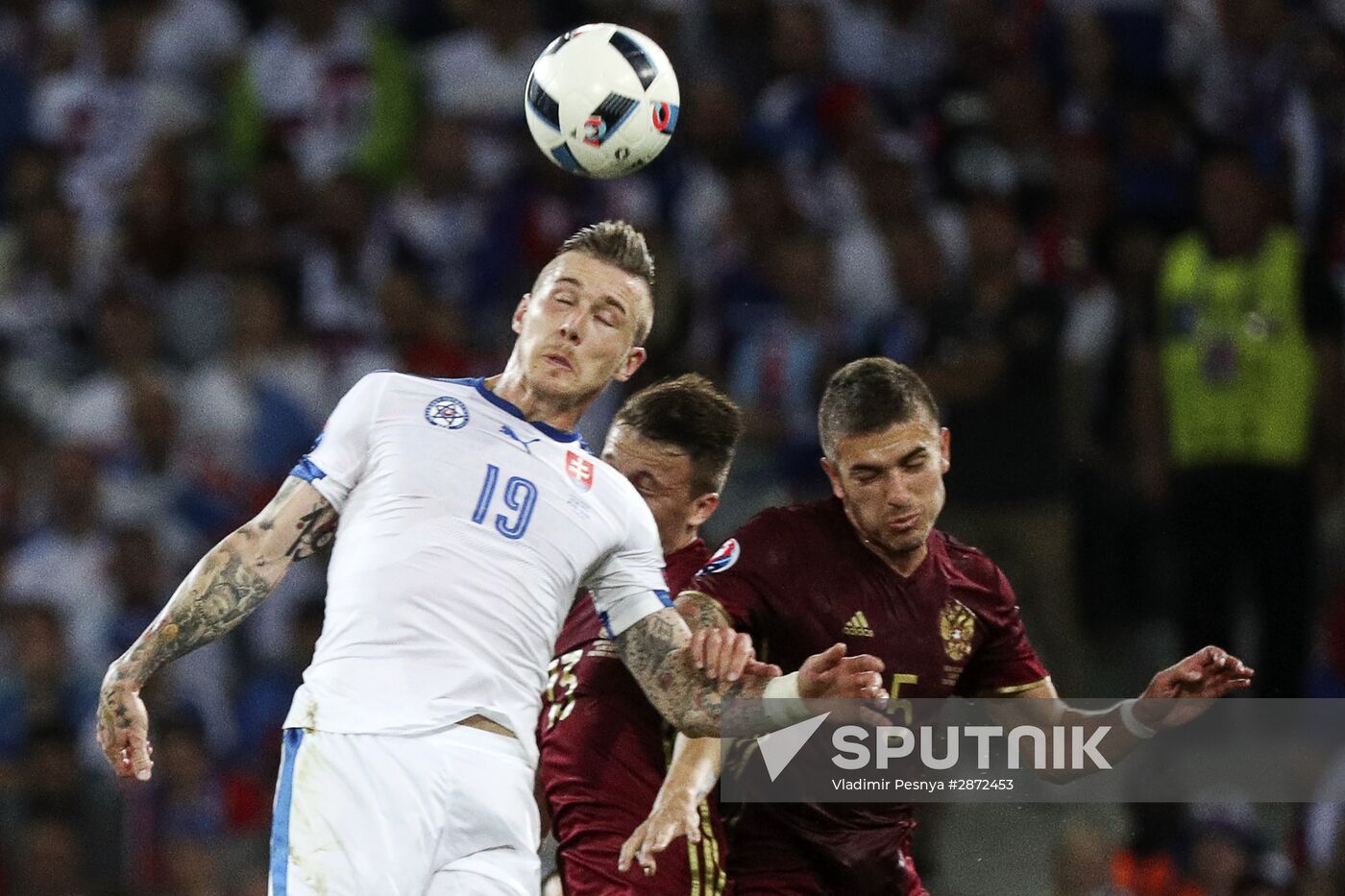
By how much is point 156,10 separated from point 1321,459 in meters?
6.90

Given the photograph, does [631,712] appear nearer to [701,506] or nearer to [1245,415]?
[701,506]

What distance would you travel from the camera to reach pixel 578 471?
5016 millimetres

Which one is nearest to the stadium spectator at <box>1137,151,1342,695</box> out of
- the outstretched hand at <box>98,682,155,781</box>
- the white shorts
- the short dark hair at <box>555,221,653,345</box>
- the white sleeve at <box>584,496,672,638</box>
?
the short dark hair at <box>555,221,653,345</box>

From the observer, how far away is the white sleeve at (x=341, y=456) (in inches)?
193

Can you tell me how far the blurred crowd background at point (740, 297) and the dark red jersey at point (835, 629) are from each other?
222 cm

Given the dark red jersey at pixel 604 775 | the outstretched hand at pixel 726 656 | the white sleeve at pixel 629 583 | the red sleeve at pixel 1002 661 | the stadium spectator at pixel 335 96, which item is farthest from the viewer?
the stadium spectator at pixel 335 96

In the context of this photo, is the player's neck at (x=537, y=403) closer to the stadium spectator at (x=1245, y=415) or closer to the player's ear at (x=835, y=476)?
the player's ear at (x=835, y=476)

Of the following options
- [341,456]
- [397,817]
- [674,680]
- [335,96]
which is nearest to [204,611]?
[341,456]

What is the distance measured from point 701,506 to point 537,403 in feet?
2.68

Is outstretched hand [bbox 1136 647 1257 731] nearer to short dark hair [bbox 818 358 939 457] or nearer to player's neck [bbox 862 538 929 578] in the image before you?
player's neck [bbox 862 538 929 578]

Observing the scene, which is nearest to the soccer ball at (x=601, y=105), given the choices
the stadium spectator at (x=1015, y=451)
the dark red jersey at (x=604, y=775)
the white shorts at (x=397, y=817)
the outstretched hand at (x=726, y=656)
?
the dark red jersey at (x=604, y=775)

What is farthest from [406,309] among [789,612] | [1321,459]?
[789,612]

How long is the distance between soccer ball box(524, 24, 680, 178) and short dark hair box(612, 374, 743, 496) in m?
0.73

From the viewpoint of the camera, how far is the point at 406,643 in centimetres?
468
